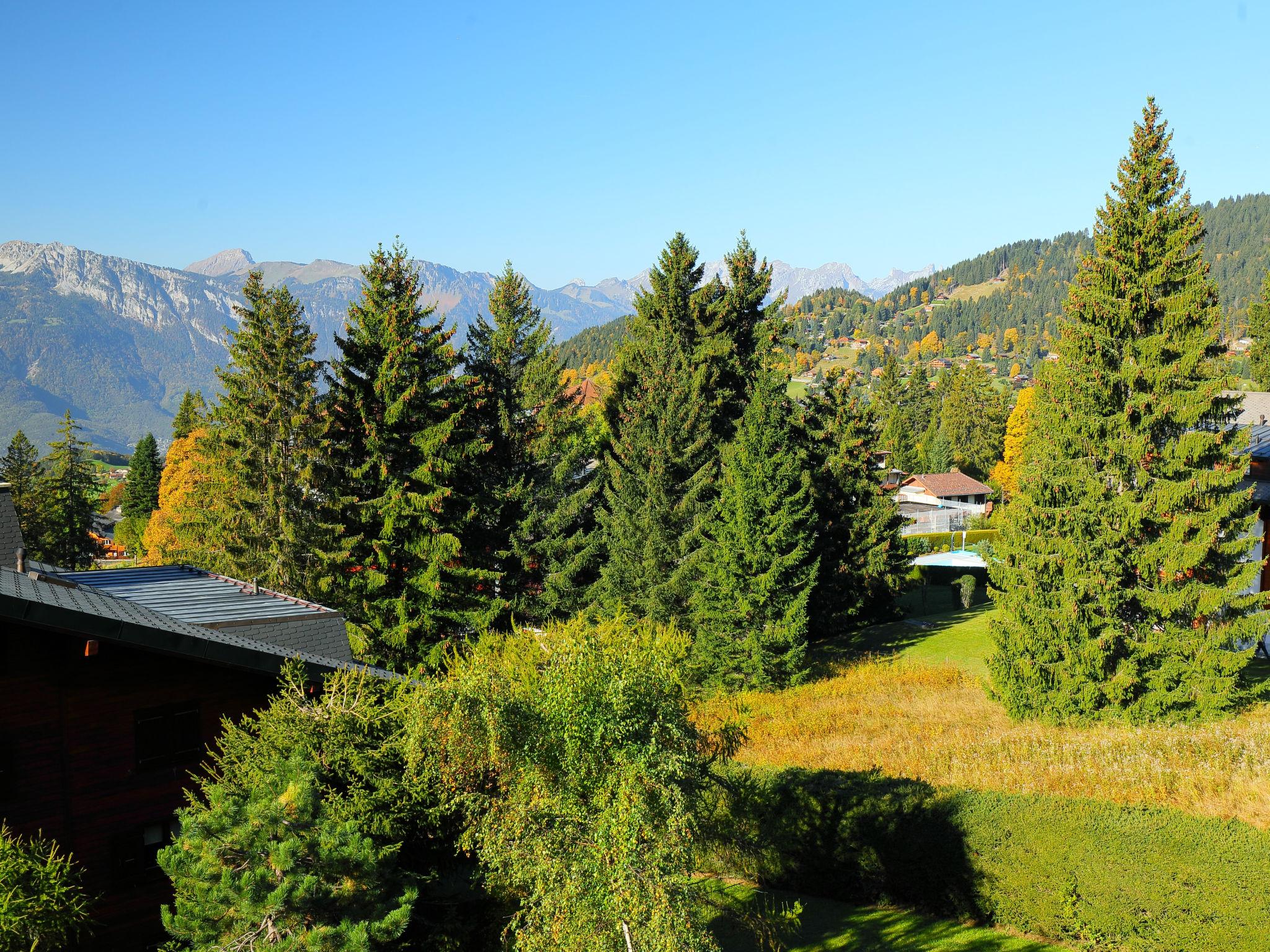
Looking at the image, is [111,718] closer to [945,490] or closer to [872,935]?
[872,935]

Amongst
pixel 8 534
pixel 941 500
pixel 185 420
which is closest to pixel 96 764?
pixel 8 534

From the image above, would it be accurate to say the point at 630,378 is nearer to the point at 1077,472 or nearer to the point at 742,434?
the point at 742,434

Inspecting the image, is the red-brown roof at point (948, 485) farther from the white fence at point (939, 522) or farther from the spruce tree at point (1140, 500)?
the spruce tree at point (1140, 500)

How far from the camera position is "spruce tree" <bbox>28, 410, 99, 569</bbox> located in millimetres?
61781

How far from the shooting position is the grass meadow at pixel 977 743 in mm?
16938

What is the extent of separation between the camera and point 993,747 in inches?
835

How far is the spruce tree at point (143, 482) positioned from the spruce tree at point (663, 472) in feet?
191

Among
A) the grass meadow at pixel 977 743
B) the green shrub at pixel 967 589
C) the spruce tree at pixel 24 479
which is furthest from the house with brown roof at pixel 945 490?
the spruce tree at pixel 24 479

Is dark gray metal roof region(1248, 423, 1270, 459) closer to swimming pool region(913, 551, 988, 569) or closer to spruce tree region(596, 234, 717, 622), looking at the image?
spruce tree region(596, 234, 717, 622)

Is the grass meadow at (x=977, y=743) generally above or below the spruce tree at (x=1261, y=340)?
below

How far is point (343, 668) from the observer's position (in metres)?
11.6

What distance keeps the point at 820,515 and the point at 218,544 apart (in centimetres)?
2750

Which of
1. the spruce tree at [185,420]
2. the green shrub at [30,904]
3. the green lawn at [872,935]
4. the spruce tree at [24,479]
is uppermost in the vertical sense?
the spruce tree at [185,420]

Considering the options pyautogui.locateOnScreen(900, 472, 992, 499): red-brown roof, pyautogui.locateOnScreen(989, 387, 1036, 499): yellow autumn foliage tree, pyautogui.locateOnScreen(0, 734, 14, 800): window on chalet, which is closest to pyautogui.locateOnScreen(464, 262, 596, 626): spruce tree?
pyautogui.locateOnScreen(0, 734, 14, 800): window on chalet
